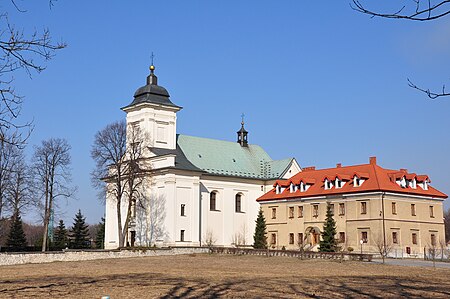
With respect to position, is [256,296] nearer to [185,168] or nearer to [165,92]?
[185,168]

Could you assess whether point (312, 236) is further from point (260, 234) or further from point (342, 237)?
point (260, 234)

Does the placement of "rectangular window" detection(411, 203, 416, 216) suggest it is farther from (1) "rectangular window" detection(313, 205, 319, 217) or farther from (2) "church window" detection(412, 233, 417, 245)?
(1) "rectangular window" detection(313, 205, 319, 217)

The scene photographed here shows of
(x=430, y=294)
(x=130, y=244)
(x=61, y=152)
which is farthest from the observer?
(x=130, y=244)

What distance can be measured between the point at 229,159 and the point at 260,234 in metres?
10.4

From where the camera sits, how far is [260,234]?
202 feet

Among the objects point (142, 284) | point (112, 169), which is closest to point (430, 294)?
point (142, 284)

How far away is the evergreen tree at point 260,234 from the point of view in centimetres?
6081

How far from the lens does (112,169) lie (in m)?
58.2

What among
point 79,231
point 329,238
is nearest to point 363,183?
point 329,238

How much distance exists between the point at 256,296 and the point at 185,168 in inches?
1727

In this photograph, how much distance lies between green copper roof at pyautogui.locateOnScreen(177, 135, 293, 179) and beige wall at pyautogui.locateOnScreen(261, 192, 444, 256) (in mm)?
9173

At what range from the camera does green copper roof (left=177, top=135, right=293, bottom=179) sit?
64.8 metres

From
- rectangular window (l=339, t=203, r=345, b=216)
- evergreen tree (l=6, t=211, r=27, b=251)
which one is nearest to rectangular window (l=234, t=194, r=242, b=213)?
rectangular window (l=339, t=203, r=345, b=216)

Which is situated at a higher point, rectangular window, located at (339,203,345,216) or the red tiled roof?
the red tiled roof
